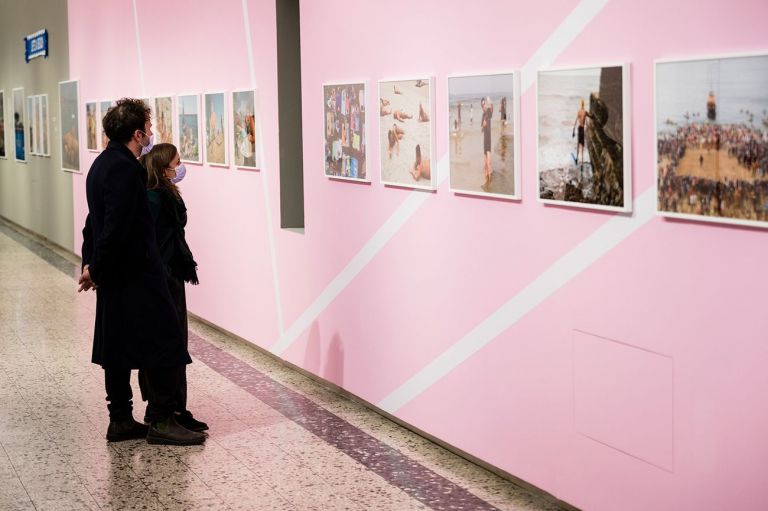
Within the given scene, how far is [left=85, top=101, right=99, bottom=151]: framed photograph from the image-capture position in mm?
14953

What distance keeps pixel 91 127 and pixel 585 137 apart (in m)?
11.4

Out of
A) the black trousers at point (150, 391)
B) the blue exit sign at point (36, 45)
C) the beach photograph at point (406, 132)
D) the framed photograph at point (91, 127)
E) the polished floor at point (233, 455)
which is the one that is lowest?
the polished floor at point (233, 455)

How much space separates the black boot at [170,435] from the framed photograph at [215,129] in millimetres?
3716

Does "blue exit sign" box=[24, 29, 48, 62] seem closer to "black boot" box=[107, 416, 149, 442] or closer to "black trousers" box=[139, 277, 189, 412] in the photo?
"black trousers" box=[139, 277, 189, 412]

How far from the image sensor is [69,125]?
16625mm

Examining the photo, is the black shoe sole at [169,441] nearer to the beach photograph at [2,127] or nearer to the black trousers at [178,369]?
the black trousers at [178,369]

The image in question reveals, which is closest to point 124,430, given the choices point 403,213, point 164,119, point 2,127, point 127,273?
point 127,273

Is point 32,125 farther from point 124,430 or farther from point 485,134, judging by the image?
point 485,134

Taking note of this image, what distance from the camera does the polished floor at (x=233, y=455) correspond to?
5609 millimetres

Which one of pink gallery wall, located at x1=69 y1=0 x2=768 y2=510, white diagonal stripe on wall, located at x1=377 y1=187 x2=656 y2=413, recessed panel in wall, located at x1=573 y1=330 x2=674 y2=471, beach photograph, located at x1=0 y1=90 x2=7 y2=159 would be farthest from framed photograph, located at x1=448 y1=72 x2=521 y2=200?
beach photograph, located at x1=0 y1=90 x2=7 y2=159

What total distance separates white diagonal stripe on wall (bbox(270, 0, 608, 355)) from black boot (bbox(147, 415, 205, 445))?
5.11ft

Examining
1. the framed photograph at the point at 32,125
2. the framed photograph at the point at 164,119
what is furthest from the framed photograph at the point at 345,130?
the framed photograph at the point at 32,125

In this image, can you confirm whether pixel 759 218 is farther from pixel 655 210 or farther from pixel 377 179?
pixel 377 179

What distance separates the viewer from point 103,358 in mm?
6453
